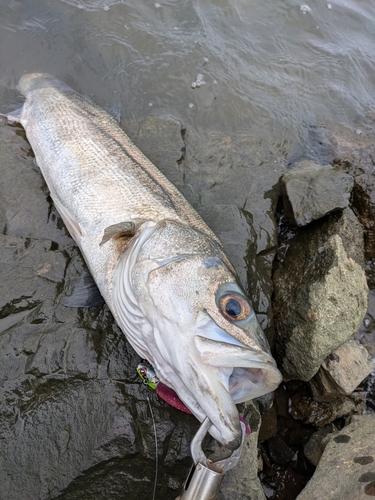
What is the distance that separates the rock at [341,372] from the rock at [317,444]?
0.32 m

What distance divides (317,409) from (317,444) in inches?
14.8

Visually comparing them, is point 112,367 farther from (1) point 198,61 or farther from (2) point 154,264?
(1) point 198,61

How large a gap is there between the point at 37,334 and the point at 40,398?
1.83 feet

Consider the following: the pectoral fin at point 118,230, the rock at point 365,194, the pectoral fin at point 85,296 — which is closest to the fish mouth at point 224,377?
the pectoral fin at point 118,230

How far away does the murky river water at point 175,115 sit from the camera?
3.31 meters

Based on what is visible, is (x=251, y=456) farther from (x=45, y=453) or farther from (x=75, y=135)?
(x=75, y=135)

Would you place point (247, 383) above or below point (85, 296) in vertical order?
above

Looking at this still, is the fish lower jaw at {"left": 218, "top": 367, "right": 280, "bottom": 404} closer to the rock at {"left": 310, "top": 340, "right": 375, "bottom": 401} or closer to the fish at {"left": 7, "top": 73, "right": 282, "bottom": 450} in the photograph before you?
the fish at {"left": 7, "top": 73, "right": 282, "bottom": 450}

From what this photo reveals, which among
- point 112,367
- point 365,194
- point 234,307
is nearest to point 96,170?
point 112,367

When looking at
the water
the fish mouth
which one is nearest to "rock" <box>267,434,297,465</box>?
the fish mouth

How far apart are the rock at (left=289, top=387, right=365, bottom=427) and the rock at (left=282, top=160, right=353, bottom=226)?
202 cm

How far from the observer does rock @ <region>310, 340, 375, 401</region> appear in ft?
13.4

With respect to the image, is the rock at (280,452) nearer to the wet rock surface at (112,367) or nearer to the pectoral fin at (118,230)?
the wet rock surface at (112,367)

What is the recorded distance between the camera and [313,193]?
4.62 metres
